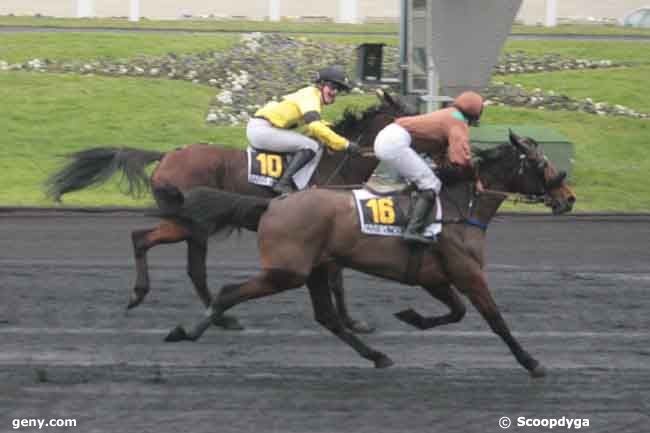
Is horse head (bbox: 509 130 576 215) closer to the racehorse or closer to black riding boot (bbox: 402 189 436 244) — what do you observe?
black riding boot (bbox: 402 189 436 244)

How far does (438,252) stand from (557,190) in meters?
1.00

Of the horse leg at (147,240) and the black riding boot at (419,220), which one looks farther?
the horse leg at (147,240)

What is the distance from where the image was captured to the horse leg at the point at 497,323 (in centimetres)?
820

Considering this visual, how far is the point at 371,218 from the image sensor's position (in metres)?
8.45

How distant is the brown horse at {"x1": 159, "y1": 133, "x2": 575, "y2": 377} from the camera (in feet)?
27.4

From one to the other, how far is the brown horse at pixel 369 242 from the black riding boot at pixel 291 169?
1379 mm

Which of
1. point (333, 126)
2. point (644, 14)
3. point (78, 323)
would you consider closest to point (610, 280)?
point (333, 126)

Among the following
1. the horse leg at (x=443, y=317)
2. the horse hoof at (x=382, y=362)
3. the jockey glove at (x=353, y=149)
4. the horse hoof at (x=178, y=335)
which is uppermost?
the jockey glove at (x=353, y=149)

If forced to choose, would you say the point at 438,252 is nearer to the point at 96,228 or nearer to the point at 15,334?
the point at 15,334

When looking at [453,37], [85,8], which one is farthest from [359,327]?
[85,8]

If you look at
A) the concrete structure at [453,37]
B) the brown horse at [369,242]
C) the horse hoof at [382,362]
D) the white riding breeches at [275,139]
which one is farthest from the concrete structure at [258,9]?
the horse hoof at [382,362]

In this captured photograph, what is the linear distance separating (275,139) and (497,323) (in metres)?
2.84

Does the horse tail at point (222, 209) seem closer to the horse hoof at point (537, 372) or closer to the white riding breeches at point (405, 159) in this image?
the white riding breeches at point (405, 159)

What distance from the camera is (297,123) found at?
10.5 meters
